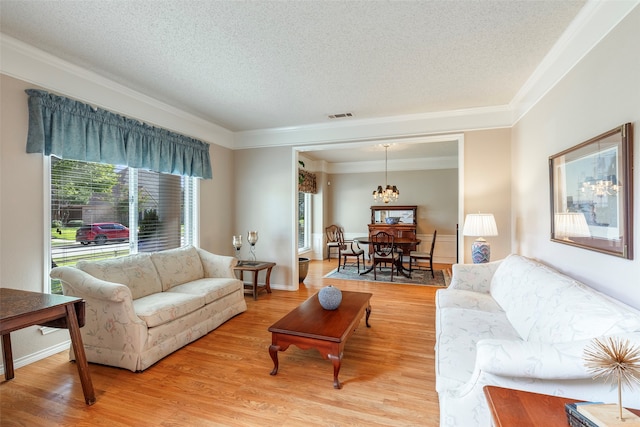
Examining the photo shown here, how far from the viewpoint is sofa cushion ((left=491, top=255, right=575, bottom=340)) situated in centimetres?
182

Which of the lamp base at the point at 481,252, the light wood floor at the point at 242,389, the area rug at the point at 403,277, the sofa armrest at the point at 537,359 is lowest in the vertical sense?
the light wood floor at the point at 242,389

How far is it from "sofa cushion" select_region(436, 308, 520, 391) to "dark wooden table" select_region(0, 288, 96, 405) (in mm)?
2266

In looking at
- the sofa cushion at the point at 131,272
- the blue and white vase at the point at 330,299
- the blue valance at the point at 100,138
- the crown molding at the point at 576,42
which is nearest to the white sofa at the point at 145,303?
the sofa cushion at the point at 131,272

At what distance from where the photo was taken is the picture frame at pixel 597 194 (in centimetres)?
161

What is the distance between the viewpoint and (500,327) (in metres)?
2.06

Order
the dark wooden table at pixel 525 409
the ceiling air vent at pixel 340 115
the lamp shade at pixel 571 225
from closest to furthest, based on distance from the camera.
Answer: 1. the dark wooden table at pixel 525 409
2. the lamp shade at pixel 571 225
3. the ceiling air vent at pixel 340 115

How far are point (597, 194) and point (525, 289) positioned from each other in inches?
A: 30.5

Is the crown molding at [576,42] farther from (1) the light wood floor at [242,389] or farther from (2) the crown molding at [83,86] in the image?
(2) the crown molding at [83,86]

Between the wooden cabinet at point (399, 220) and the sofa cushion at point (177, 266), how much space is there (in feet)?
15.8

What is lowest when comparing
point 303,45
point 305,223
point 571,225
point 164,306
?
point 164,306

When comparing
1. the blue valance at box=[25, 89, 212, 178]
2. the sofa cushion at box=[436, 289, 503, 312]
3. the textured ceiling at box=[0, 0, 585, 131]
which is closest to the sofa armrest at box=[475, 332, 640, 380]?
the sofa cushion at box=[436, 289, 503, 312]

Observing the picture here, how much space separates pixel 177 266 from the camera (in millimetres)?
3463

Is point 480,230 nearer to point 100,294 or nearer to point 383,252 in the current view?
point 383,252

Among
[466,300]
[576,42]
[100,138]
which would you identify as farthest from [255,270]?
[576,42]
